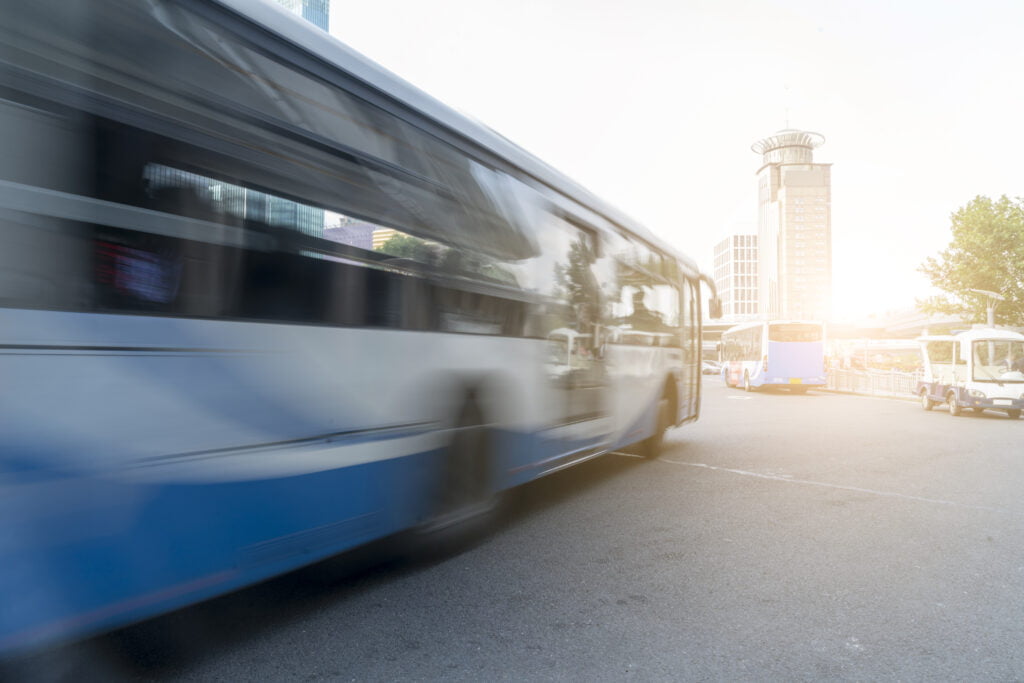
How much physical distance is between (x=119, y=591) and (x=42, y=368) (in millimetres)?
823

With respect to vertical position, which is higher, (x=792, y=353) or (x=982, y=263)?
(x=982, y=263)

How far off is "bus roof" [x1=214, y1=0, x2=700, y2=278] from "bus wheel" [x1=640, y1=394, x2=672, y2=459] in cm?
334

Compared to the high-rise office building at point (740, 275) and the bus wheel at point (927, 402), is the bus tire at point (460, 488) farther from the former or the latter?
the high-rise office building at point (740, 275)

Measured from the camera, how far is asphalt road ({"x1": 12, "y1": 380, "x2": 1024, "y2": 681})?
9.61 ft

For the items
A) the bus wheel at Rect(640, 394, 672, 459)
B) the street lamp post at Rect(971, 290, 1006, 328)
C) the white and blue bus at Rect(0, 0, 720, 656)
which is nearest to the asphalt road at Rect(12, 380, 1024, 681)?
the white and blue bus at Rect(0, 0, 720, 656)

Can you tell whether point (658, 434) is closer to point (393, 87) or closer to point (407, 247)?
point (407, 247)

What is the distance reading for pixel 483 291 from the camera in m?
4.67

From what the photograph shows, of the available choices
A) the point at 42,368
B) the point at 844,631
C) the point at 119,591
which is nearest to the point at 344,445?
the point at 119,591

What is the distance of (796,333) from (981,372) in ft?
29.1

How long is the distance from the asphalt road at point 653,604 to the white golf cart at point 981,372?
12.2 m

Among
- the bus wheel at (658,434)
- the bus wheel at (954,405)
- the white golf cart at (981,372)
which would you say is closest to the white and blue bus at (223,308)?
the bus wheel at (658,434)

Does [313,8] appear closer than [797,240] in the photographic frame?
Yes

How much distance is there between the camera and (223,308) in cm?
289

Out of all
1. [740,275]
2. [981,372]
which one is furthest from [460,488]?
[740,275]
